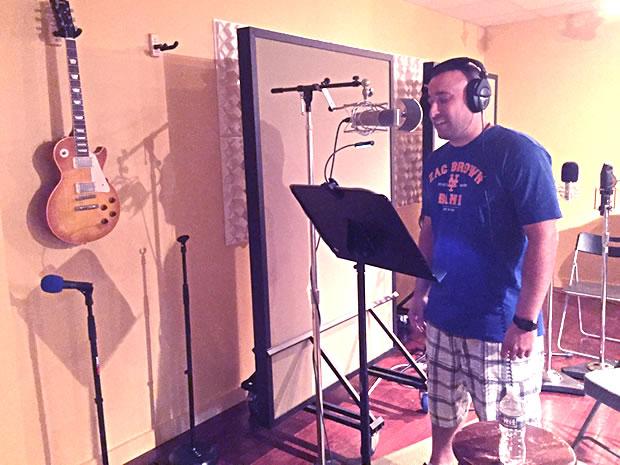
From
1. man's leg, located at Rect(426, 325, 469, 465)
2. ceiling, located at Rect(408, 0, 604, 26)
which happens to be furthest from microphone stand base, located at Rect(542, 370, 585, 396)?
ceiling, located at Rect(408, 0, 604, 26)

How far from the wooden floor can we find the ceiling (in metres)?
2.88

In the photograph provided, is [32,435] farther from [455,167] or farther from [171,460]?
[455,167]

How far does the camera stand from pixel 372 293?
3.05 meters

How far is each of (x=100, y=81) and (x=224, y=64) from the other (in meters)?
0.63

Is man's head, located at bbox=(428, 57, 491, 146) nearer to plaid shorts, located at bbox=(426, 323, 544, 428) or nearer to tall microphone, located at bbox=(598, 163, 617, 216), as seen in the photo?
plaid shorts, located at bbox=(426, 323, 544, 428)

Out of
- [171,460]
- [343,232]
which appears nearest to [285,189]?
[343,232]

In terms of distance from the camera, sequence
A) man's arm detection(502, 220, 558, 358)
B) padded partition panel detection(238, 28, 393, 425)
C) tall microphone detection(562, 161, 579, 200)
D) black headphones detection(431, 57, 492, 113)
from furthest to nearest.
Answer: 1. tall microphone detection(562, 161, 579, 200)
2. padded partition panel detection(238, 28, 393, 425)
3. black headphones detection(431, 57, 492, 113)
4. man's arm detection(502, 220, 558, 358)

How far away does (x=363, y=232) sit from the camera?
158cm

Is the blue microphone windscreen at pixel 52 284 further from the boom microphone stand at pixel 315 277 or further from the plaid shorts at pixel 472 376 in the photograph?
the plaid shorts at pixel 472 376

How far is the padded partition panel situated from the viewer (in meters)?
2.26

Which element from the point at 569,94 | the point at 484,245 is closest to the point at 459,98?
the point at 484,245

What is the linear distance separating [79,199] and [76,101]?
1.15ft

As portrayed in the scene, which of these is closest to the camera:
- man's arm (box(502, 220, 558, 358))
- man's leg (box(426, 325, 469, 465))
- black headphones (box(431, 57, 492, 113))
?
man's arm (box(502, 220, 558, 358))

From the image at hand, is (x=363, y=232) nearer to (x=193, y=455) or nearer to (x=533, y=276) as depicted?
(x=533, y=276)
